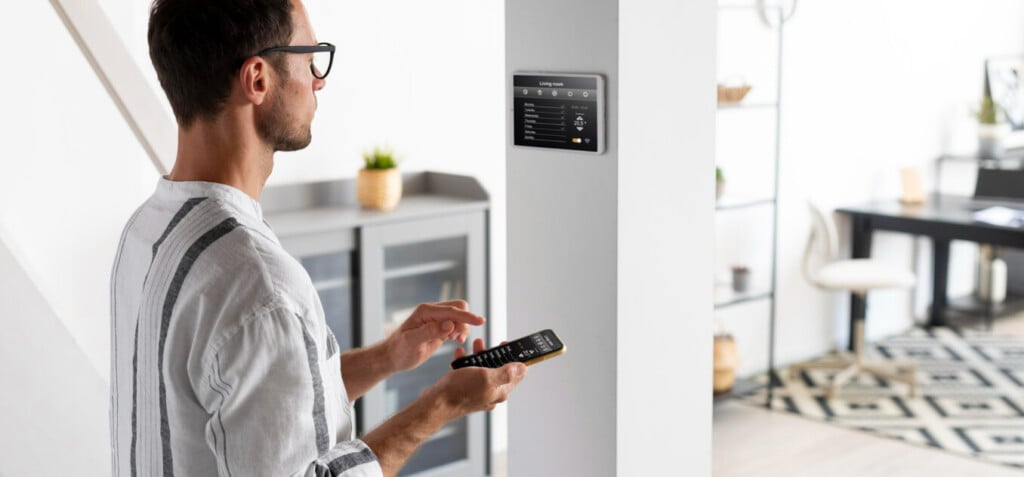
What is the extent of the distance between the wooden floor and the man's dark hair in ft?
10.1

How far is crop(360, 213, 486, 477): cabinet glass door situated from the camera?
11.1 ft

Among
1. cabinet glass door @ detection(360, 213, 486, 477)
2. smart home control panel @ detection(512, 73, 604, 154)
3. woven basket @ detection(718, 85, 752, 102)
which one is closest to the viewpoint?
smart home control panel @ detection(512, 73, 604, 154)

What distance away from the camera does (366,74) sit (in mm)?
3658

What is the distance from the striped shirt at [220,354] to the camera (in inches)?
45.3

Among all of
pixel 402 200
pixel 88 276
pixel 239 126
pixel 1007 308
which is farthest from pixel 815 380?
pixel 239 126

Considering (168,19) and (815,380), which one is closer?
(168,19)

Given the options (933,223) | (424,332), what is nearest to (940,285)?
(933,223)

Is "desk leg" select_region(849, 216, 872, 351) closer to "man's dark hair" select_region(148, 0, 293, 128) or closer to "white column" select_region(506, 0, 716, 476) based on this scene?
"white column" select_region(506, 0, 716, 476)

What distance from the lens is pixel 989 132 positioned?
5.70 m

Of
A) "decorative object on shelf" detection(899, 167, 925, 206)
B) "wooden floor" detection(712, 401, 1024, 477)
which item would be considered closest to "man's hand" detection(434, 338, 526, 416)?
"wooden floor" detection(712, 401, 1024, 477)

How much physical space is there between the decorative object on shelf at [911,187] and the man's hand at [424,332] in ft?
14.4

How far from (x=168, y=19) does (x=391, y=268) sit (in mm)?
2228

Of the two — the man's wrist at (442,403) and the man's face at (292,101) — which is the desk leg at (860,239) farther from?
the man's face at (292,101)

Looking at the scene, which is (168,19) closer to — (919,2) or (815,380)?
(815,380)
